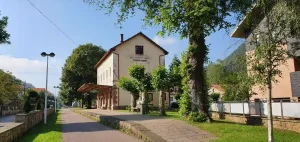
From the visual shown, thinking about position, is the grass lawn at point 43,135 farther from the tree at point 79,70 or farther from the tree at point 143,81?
the tree at point 79,70

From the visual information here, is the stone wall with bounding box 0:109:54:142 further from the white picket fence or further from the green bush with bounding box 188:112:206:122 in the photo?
the white picket fence

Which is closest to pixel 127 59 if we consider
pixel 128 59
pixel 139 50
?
pixel 128 59

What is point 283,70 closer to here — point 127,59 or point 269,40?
point 269,40

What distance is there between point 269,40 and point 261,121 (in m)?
7.31

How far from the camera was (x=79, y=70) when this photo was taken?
213 feet

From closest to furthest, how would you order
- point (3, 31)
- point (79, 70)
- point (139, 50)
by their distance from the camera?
point (3, 31), point (139, 50), point (79, 70)

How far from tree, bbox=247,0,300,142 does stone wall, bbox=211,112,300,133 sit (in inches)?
169

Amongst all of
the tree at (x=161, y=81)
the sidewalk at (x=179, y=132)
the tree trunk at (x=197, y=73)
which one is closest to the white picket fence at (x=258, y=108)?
the tree trunk at (x=197, y=73)

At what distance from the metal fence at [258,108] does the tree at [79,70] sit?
155 ft

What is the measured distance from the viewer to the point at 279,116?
14297mm

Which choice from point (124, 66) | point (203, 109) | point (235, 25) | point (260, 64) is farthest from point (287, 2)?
point (124, 66)

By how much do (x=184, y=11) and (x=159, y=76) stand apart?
10709 millimetres

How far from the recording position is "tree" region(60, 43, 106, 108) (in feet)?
213

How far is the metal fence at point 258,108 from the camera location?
534 inches
